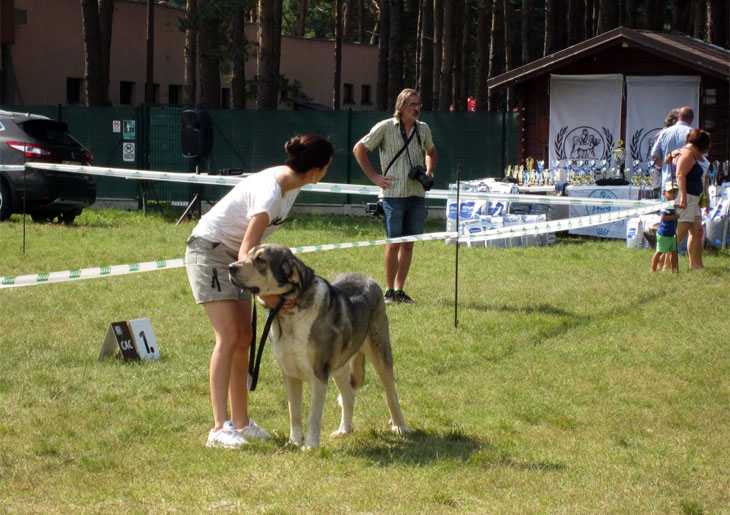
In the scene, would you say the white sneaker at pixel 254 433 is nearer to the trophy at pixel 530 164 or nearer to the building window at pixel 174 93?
the trophy at pixel 530 164

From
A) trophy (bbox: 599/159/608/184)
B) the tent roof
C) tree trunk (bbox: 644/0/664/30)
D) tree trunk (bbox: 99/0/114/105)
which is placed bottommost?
trophy (bbox: 599/159/608/184)

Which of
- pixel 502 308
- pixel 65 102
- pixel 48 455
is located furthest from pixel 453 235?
pixel 65 102

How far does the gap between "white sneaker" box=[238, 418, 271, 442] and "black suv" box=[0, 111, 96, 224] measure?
11981 millimetres

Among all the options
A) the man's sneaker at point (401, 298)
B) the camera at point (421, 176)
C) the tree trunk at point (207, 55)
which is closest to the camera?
the camera at point (421, 176)

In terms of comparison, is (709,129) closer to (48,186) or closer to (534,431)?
(48,186)

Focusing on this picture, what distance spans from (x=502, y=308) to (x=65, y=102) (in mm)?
31744

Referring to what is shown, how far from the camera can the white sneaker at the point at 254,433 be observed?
5.66 m

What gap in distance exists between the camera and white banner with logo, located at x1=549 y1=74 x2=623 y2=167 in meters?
19.0

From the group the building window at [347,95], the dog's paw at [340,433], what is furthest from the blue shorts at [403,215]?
the building window at [347,95]

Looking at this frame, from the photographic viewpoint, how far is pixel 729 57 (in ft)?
61.4


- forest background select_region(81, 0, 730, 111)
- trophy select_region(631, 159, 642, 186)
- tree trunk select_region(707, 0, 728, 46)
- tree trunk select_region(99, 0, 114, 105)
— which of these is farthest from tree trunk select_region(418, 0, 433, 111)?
trophy select_region(631, 159, 642, 186)

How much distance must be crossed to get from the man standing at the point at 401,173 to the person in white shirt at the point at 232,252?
4.47 metres

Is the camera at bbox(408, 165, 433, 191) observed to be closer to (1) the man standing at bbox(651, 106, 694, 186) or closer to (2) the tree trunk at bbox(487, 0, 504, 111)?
(1) the man standing at bbox(651, 106, 694, 186)

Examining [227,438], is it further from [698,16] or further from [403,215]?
[698,16]
